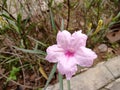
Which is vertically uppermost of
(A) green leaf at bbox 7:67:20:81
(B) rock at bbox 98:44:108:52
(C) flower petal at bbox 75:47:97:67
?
(B) rock at bbox 98:44:108:52

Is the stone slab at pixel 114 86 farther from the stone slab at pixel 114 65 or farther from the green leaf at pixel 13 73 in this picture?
the green leaf at pixel 13 73

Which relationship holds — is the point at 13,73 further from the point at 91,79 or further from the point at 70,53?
the point at 70,53

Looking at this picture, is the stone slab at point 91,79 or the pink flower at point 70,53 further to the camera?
the stone slab at point 91,79

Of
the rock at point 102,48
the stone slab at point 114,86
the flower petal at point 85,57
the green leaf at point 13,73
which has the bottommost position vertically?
the stone slab at point 114,86

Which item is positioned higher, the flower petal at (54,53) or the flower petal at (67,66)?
the flower petal at (54,53)

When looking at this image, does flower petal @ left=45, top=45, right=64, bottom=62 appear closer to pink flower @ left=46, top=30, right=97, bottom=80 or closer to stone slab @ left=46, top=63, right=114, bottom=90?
pink flower @ left=46, top=30, right=97, bottom=80

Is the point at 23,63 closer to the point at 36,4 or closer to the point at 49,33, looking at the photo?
the point at 49,33

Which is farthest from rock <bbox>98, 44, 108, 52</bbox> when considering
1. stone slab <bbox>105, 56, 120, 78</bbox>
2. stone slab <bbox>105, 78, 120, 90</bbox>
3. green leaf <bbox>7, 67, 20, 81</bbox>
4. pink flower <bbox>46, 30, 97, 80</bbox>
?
pink flower <bbox>46, 30, 97, 80</bbox>

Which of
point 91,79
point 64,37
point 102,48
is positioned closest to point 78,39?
point 64,37

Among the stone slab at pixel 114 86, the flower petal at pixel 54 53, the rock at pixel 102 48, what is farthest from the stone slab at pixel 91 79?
the flower petal at pixel 54 53
